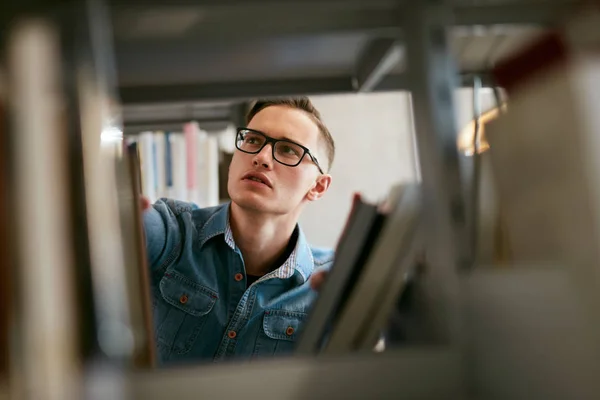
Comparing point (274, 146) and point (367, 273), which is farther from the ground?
point (274, 146)

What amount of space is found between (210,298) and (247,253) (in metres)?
0.16

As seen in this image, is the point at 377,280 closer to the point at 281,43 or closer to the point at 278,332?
the point at 281,43

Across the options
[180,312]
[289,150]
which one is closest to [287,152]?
[289,150]

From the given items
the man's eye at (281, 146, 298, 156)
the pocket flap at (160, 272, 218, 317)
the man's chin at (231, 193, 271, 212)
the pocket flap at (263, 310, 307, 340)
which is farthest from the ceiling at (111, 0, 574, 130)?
the pocket flap at (263, 310, 307, 340)

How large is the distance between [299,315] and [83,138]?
2.48ft

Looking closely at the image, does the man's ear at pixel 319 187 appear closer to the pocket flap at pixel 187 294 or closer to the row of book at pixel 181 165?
the row of book at pixel 181 165

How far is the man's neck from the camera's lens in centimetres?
114

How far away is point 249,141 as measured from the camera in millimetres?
1103

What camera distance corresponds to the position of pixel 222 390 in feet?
1.69

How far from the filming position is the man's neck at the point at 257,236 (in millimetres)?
1143

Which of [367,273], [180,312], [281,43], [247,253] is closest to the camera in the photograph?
[367,273]

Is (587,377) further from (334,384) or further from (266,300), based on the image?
(266,300)

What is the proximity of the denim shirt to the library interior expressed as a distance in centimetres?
27

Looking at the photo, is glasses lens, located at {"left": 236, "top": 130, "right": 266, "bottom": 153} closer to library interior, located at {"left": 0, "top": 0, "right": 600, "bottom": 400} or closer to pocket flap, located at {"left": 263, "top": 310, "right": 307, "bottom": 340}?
library interior, located at {"left": 0, "top": 0, "right": 600, "bottom": 400}
